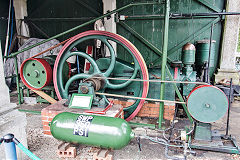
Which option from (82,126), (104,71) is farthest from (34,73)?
(82,126)

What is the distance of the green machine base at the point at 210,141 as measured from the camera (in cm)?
226

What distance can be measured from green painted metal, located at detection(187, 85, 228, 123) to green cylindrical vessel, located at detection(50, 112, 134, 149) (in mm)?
920

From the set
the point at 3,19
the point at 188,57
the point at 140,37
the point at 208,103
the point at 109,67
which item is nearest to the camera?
the point at 208,103

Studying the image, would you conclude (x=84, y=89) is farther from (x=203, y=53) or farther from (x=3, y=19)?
(x=3, y=19)

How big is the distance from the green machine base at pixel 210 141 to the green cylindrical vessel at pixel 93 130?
1006mm

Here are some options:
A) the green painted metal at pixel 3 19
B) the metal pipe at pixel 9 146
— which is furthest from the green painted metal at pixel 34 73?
the green painted metal at pixel 3 19

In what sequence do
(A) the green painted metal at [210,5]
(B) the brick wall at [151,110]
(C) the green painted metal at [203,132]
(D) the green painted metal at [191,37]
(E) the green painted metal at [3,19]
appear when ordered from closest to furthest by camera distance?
(C) the green painted metal at [203,132], (B) the brick wall at [151,110], (A) the green painted metal at [210,5], (D) the green painted metal at [191,37], (E) the green painted metal at [3,19]

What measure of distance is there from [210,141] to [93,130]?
159 centimetres

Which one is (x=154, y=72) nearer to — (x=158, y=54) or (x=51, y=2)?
(x=158, y=54)

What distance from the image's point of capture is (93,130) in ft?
6.41

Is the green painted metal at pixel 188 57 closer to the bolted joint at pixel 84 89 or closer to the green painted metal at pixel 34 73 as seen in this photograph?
the bolted joint at pixel 84 89

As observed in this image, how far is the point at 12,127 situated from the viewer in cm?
186

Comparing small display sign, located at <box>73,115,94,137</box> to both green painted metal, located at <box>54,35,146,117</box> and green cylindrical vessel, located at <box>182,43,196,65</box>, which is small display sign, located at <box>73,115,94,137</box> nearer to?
green painted metal, located at <box>54,35,146,117</box>

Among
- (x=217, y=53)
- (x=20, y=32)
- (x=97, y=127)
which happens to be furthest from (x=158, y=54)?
(x=20, y=32)
